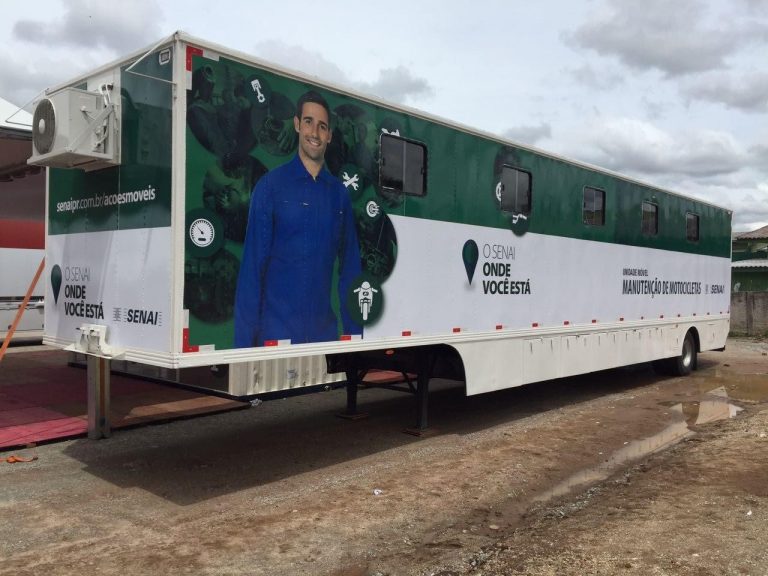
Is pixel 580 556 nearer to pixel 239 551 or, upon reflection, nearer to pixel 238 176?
pixel 239 551

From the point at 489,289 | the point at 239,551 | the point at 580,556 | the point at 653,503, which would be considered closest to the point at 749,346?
the point at 489,289

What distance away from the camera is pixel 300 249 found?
19.2 ft

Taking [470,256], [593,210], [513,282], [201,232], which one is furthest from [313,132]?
[593,210]

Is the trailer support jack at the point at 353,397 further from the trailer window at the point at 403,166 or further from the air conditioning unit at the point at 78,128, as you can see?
the air conditioning unit at the point at 78,128

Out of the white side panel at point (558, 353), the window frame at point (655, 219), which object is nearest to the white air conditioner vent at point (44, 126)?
the white side panel at point (558, 353)

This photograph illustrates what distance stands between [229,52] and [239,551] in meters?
3.77

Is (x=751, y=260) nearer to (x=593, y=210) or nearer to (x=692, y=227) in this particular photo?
(x=692, y=227)

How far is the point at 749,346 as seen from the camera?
19547 millimetres

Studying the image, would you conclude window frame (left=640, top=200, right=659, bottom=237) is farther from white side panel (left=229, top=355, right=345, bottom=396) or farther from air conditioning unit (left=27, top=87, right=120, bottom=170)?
air conditioning unit (left=27, top=87, right=120, bottom=170)

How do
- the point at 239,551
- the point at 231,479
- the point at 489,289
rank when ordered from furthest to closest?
the point at 489,289
the point at 231,479
the point at 239,551

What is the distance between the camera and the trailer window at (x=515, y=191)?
828 cm

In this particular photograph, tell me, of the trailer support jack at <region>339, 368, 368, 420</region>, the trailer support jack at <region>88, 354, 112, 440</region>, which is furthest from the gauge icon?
the trailer support jack at <region>339, 368, 368, 420</region>

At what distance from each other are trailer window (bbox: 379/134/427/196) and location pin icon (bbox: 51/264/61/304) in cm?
330

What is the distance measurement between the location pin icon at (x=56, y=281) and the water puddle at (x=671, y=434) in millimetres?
4896
